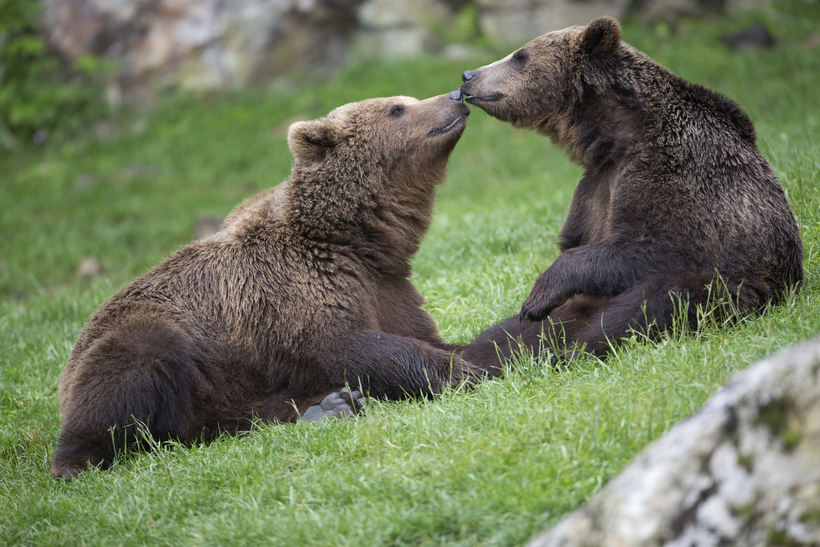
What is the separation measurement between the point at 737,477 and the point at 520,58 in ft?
13.5

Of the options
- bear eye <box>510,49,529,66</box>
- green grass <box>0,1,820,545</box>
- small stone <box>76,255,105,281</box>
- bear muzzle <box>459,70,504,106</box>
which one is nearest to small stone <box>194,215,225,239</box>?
green grass <box>0,1,820,545</box>

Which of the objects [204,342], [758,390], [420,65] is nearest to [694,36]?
[420,65]

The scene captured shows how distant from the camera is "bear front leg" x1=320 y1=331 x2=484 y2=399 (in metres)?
5.03

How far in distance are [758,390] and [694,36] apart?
15002 millimetres

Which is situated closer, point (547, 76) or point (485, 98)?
point (547, 76)

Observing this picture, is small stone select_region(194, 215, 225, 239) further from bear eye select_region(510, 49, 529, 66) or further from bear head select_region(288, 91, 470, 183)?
bear eye select_region(510, 49, 529, 66)

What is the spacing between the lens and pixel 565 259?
4.95 meters

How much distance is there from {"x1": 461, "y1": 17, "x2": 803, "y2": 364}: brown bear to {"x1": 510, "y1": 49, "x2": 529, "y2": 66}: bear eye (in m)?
0.30

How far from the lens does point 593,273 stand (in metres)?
4.80

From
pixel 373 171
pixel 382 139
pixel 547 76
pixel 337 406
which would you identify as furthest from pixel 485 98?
pixel 337 406

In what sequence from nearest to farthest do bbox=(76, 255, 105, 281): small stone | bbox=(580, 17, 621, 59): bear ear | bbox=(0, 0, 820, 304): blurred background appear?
bbox=(580, 17, 621, 59): bear ear → bbox=(76, 255, 105, 281): small stone → bbox=(0, 0, 820, 304): blurred background

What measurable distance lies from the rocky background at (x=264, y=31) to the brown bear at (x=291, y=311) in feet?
39.5

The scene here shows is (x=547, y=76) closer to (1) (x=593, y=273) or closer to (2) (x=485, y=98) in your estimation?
(2) (x=485, y=98)

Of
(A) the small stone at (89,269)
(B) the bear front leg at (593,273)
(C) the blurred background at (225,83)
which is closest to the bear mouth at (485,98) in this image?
(B) the bear front leg at (593,273)
